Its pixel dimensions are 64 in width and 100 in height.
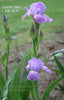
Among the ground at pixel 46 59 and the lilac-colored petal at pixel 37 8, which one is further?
the ground at pixel 46 59

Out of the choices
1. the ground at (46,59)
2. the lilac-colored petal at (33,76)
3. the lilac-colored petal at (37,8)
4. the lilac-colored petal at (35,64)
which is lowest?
the ground at (46,59)

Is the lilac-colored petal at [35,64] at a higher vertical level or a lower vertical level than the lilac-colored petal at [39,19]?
lower

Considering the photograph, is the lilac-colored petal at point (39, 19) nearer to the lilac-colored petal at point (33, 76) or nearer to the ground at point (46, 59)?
the lilac-colored petal at point (33, 76)

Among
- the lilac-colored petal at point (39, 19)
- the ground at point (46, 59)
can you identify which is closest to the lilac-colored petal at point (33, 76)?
the lilac-colored petal at point (39, 19)

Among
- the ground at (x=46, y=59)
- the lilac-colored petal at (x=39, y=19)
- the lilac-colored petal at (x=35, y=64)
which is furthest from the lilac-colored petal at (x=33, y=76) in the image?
the ground at (x=46, y=59)

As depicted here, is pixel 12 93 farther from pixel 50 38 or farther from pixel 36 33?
pixel 50 38

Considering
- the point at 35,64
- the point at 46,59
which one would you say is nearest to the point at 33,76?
the point at 35,64

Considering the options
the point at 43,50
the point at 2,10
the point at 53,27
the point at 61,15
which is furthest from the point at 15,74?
the point at 61,15

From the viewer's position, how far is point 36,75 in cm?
63

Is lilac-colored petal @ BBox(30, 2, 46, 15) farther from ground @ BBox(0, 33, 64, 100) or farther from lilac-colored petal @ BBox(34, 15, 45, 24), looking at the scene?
ground @ BBox(0, 33, 64, 100)

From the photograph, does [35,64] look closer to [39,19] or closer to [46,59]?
[39,19]

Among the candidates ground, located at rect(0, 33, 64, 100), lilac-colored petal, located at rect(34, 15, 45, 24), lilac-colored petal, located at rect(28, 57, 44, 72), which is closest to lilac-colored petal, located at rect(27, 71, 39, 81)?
lilac-colored petal, located at rect(28, 57, 44, 72)

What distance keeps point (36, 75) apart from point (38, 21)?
20 centimetres

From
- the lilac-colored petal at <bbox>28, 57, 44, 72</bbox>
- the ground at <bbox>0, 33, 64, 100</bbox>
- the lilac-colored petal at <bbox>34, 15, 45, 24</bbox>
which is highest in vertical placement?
the lilac-colored petal at <bbox>34, 15, 45, 24</bbox>
